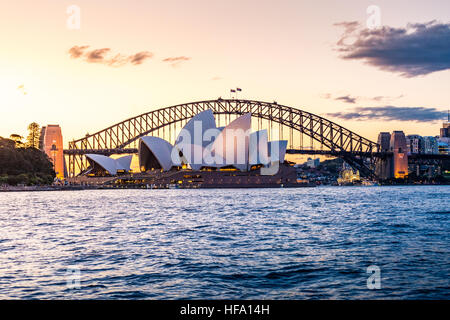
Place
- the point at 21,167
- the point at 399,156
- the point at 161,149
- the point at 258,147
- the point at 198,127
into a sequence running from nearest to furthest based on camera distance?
the point at 21,167
the point at 198,127
the point at 258,147
the point at 161,149
the point at 399,156

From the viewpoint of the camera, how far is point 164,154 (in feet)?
364

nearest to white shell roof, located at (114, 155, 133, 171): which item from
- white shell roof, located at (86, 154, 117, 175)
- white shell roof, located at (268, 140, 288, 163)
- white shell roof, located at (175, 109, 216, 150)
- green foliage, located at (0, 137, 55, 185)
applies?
white shell roof, located at (86, 154, 117, 175)

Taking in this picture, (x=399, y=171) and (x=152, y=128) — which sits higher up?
(x=152, y=128)

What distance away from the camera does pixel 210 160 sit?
106000 millimetres

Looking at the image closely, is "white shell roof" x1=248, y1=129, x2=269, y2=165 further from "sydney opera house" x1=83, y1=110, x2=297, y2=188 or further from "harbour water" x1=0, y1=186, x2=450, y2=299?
"harbour water" x1=0, y1=186, x2=450, y2=299

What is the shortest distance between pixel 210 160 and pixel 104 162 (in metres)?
30.8

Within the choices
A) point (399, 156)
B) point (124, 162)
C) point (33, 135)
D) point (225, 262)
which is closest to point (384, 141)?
point (399, 156)

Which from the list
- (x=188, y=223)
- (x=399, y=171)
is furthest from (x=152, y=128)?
(x=188, y=223)

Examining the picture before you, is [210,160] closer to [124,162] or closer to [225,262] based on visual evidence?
[124,162]

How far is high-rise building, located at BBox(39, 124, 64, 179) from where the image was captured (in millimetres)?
132375

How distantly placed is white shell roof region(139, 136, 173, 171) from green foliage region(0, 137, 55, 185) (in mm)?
22079

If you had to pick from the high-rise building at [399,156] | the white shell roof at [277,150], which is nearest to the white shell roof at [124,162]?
the white shell roof at [277,150]

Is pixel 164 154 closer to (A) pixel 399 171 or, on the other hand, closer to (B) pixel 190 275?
(A) pixel 399 171

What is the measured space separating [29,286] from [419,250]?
453 inches
